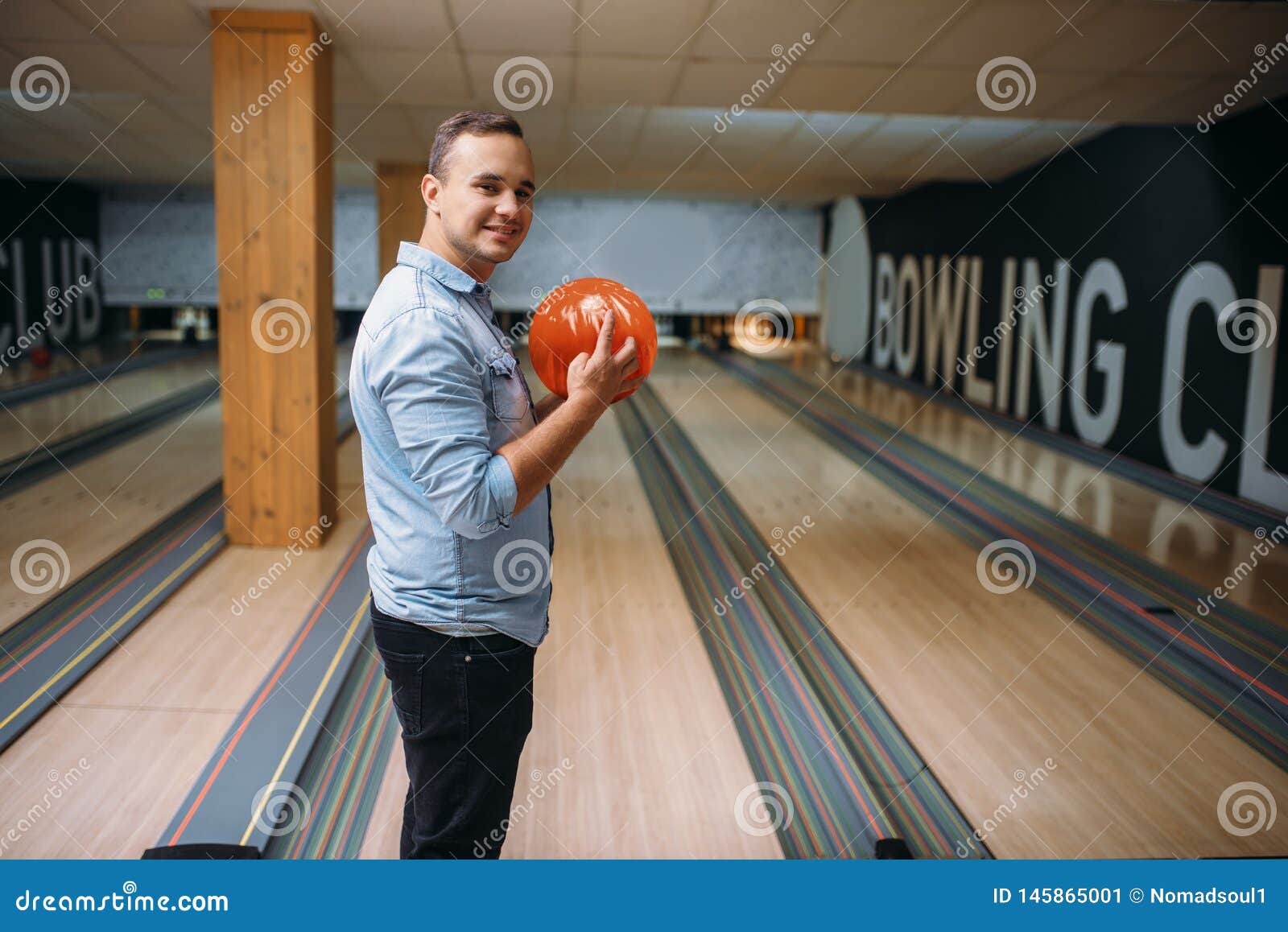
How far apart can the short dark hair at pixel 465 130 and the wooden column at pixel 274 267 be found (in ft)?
11.0

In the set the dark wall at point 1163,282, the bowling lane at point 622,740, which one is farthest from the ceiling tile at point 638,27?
the dark wall at point 1163,282

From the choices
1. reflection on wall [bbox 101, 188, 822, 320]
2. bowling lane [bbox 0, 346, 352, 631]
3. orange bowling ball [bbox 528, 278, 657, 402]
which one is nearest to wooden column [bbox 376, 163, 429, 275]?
bowling lane [bbox 0, 346, 352, 631]

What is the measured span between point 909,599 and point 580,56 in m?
2.85

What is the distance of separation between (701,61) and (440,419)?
154 inches

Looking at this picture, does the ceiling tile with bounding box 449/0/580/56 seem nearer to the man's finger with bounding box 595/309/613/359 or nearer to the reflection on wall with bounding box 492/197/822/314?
the man's finger with bounding box 595/309/613/359

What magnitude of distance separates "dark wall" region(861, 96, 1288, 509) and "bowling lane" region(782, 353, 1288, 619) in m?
0.44

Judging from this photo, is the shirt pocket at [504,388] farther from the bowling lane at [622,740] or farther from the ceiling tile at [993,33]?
the ceiling tile at [993,33]

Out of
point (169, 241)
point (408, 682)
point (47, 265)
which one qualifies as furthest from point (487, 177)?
point (169, 241)

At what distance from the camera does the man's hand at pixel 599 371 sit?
1.28 metres

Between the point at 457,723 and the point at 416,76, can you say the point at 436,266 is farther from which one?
the point at 416,76

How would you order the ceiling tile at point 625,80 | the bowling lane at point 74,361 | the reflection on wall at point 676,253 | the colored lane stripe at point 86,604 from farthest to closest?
the reflection on wall at point 676,253, the bowling lane at point 74,361, the ceiling tile at point 625,80, the colored lane stripe at point 86,604

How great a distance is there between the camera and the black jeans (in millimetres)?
1374

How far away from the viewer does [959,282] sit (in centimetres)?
1003
